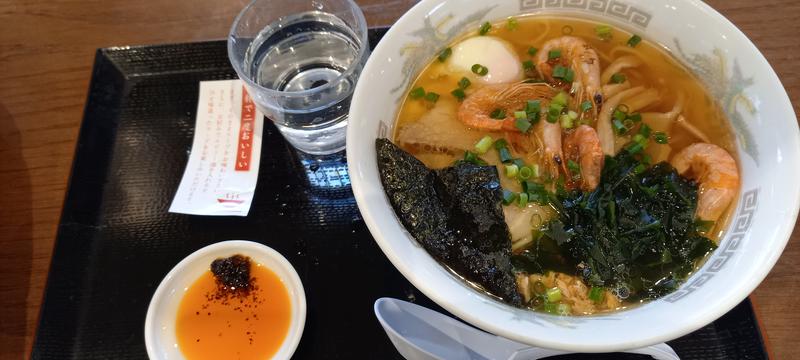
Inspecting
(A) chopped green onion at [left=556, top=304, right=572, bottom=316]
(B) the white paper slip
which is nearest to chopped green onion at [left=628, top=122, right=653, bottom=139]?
(A) chopped green onion at [left=556, top=304, right=572, bottom=316]

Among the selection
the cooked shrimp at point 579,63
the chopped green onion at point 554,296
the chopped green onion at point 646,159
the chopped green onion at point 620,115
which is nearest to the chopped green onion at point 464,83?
the cooked shrimp at point 579,63

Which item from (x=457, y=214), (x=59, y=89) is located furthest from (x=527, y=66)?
(x=59, y=89)

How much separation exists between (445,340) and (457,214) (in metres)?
0.33

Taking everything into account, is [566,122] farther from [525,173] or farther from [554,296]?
[554,296]

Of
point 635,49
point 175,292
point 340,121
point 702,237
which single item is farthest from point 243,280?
point 635,49

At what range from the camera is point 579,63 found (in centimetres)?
158

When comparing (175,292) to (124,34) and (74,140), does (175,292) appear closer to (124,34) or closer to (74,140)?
(74,140)

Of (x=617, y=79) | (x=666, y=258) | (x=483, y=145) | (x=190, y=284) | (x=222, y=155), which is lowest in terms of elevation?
(x=190, y=284)

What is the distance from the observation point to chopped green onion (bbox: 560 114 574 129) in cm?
150

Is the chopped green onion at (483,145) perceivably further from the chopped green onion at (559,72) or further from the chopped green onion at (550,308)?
the chopped green onion at (550,308)

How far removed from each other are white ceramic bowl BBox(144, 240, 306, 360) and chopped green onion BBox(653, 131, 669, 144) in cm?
112

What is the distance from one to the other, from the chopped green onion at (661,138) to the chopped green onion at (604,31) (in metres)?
0.37

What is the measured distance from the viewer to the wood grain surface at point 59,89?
167 cm

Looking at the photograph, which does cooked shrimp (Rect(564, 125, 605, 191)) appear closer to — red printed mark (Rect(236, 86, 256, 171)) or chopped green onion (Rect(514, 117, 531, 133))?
chopped green onion (Rect(514, 117, 531, 133))
